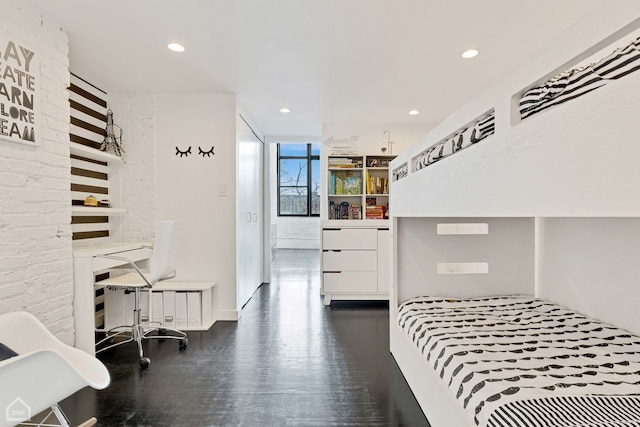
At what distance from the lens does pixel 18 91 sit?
69.7 inches

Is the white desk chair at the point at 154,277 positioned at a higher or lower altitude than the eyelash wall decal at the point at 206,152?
lower

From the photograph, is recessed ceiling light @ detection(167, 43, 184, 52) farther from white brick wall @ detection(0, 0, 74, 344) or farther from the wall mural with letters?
the wall mural with letters

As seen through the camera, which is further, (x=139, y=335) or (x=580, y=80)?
(x=139, y=335)

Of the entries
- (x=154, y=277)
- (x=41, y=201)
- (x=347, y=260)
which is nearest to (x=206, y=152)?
(x=154, y=277)

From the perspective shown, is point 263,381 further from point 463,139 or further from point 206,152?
point 206,152

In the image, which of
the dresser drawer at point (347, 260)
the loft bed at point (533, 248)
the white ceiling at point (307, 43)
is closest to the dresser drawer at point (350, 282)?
the dresser drawer at point (347, 260)

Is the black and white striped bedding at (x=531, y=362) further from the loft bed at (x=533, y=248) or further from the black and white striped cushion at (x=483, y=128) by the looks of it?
the black and white striped cushion at (x=483, y=128)

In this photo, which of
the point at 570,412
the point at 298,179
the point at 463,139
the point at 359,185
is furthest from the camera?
the point at 298,179

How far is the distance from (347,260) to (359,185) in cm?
116

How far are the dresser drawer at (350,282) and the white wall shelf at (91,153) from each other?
7.69 ft

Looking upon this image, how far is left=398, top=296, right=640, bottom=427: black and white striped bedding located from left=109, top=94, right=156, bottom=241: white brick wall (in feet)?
8.55

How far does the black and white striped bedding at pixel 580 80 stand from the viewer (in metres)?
0.58

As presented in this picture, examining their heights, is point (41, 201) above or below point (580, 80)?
below

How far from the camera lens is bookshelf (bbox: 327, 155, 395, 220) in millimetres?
4254
